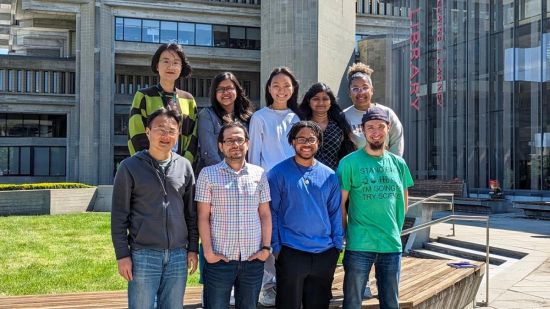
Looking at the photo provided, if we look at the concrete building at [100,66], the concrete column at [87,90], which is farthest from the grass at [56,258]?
the concrete column at [87,90]

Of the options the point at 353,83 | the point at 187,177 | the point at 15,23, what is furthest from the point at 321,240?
the point at 15,23

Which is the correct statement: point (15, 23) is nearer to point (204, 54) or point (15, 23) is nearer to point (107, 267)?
point (204, 54)

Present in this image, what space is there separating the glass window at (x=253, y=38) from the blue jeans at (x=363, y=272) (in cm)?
4436

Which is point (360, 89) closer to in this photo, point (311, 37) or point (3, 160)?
point (311, 37)

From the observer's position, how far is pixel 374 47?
142 feet

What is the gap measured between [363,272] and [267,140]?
140 centimetres

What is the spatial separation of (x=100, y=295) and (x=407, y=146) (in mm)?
35505

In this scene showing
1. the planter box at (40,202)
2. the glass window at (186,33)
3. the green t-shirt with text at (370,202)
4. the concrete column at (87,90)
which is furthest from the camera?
the glass window at (186,33)

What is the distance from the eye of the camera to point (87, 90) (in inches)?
1740

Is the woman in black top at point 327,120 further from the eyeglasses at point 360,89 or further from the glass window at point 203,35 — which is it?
the glass window at point 203,35

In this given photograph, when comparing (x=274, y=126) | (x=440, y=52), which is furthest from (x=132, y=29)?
(x=274, y=126)

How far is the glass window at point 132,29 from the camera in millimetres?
45188

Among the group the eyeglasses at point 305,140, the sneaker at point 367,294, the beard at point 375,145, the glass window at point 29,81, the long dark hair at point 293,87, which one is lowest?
the sneaker at point 367,294

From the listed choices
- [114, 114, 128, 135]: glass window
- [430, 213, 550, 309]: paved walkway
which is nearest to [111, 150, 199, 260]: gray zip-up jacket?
[430, 213, 550, 309]: paved walkway
